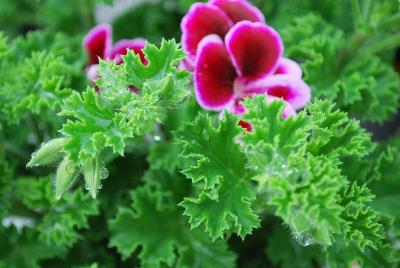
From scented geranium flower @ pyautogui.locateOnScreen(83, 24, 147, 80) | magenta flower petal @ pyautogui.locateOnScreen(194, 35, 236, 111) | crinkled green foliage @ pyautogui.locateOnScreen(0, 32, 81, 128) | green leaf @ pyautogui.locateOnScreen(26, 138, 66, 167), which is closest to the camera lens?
green leaf @ pyautogui.locateOnScreen(26, 138, 66, 167)

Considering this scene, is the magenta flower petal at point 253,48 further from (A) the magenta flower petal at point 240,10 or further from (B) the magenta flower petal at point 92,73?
(B) the magenta flower petal at point 92,73

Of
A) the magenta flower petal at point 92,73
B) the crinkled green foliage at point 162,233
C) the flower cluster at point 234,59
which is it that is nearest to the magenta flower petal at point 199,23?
the flower cluster at point 234,59

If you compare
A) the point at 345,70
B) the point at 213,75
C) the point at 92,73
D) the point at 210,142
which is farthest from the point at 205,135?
the point at 345,70

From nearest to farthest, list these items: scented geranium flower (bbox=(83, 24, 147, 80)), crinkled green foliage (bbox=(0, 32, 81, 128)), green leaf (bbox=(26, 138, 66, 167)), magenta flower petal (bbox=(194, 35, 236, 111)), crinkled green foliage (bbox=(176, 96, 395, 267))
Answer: crinkled green foliage (bbox=(176, 96, 395, 267)), green leaf (bbox=(26, 138, 66, 167)), magenta flower petal (bbox=(194, 35, 236, 111)), crinkled green foliage (bbox=(0, 32, 81, 128)), scented geranium flower (bbox=(83, 24, 147, 80))

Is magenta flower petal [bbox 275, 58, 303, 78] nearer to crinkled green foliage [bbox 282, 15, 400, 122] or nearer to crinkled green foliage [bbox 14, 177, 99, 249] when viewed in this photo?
crinkled green foliage [bbox 282, 15, 400, 122]

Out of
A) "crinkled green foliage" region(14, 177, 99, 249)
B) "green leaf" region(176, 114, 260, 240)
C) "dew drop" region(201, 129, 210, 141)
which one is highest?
"dew drop" region(201, 129, 210, 141)

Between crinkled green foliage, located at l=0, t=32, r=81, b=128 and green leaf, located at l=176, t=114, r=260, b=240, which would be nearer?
green leaf, located at l=176, t=114, r=260, b=240

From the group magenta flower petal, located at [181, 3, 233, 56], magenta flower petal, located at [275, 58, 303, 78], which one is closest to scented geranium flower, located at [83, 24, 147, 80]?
magenta flower petal, located at [181, 3, 233, 56]
